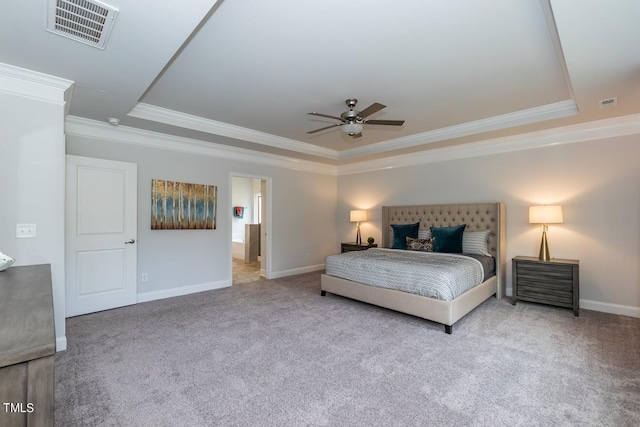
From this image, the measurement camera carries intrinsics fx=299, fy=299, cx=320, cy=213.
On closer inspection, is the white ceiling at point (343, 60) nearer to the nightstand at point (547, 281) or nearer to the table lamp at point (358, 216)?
the nightstand at point (547, 281)

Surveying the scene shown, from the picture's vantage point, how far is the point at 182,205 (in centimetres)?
464

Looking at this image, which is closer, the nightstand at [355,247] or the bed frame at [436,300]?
the bed frame at [436,300]

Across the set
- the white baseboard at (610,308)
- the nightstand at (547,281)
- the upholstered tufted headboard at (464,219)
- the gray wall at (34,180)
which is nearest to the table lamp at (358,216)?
the upholstered tufted headboard at (464,219)

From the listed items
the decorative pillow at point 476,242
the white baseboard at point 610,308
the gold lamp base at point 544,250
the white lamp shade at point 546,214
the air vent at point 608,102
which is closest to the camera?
the air vent at point 608,102

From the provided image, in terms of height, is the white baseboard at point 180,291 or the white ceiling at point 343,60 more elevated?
the white ceiling at point 343,60

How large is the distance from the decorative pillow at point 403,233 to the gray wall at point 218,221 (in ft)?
6.51

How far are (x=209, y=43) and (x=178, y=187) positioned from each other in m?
2.71

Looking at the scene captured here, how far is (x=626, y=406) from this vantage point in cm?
195

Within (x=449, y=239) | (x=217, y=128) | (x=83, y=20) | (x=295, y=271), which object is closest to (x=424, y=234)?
(x=449, y=239)

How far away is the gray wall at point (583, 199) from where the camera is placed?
12.1ft

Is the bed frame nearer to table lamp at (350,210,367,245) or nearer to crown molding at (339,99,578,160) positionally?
table lamp at (350,210,367,245)

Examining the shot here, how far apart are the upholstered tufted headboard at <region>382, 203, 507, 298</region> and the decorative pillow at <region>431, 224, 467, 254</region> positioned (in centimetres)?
25

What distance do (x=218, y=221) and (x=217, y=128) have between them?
156cm

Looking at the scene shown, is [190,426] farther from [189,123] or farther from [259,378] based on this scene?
[189,123]
